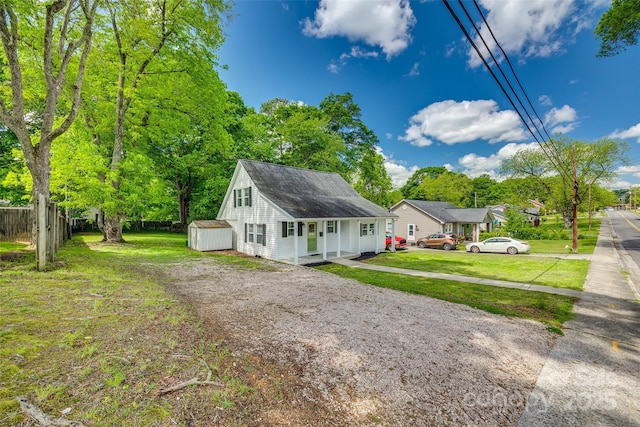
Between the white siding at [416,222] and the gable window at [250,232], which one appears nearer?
the gable window at [250,232]

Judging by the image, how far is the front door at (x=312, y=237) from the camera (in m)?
18.2

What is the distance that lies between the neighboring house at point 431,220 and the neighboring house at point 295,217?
37.1 feet

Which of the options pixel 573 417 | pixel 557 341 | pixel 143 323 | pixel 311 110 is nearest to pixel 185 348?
pixel 143 323

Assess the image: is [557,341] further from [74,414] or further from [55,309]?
[55,309]

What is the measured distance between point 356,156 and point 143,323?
3441cm

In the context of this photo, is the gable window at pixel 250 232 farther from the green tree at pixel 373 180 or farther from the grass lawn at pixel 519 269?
the green tree at pixel 373 180

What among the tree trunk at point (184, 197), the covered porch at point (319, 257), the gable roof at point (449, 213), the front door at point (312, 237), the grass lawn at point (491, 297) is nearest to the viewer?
the grass lawn at point (491, 297)

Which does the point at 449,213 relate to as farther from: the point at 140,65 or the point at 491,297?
the point at 140,65

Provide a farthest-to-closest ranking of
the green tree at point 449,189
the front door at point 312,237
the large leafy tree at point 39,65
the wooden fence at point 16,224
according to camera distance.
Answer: the green tree at point 449,189
the front door at point 312,237
the wooden fence at point 16,224
the large leafy tree at point 39,65

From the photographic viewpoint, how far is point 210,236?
62.9 feet

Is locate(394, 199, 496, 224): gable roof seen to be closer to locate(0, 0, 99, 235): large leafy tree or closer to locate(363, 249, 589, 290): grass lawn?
locate(363, 249, 589, 290): grass lawn

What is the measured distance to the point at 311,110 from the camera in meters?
36.0

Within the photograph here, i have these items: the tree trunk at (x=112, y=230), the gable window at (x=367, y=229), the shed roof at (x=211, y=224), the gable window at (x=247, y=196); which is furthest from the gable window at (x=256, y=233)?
the tree trunk at (x=112, y=230)

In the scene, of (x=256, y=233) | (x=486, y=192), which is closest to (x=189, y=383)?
(x=256, y=233)
